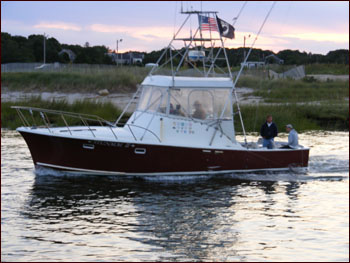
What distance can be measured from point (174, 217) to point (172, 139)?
4833mm

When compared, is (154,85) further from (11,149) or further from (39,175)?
(11,149)

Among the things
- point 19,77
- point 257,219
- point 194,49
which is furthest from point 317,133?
point 19,77

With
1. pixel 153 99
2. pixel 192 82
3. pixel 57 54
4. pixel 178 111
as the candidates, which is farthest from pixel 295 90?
pixel 57 54

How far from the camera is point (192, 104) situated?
67.3 feet

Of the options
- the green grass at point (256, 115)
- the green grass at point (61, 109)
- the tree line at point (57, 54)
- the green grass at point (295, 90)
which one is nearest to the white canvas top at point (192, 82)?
the green grass at point (256, 115)

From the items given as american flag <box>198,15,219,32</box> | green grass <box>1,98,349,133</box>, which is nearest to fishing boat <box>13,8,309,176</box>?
american flag <box>198,15,219,32</box>

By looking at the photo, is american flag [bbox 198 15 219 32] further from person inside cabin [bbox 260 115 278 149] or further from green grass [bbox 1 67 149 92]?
green grass [bbox 1 67 149 92]

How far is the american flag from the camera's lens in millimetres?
21047

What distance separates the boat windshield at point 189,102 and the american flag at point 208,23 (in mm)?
1944

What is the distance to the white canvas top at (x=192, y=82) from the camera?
20.5 m

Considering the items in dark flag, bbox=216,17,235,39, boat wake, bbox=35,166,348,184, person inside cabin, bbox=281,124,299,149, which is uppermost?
dark flag, bbox=216,17,235,39

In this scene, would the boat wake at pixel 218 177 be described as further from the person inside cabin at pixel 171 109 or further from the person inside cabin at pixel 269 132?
the person inside cabin at pixel 171 109

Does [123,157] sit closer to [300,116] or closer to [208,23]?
[208,23]

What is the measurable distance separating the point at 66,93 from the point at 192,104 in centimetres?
2520
